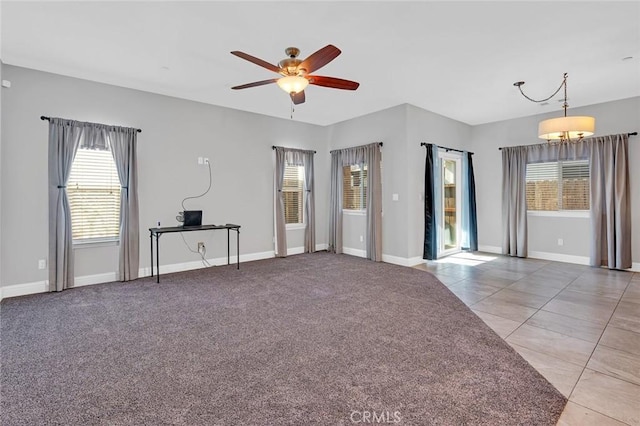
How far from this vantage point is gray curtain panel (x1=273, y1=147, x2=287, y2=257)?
6375 mm

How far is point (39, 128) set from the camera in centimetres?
408

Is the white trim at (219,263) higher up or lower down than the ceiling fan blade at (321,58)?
lower down

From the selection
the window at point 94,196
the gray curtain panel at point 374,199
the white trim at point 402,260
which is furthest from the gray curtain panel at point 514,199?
the window at point 94,196

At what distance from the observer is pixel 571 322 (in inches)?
122

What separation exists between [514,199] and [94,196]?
736cm

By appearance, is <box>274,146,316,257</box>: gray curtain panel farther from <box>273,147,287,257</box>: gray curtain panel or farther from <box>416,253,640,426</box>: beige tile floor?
<box>416,253,640,426</box>: beige tile floor

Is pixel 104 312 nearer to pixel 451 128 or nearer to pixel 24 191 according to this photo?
pixel 24 191

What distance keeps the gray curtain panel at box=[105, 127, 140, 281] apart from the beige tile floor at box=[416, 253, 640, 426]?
15.0 ft

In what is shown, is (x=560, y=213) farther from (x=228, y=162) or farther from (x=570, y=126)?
(x=228, y=162)

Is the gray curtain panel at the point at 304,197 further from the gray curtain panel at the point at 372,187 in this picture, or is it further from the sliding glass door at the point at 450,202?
the sliding glass door at the point at 450,202

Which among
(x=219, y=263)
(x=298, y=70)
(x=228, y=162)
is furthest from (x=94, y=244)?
(x=298, y=70)

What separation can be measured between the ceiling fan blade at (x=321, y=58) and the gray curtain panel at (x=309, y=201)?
3.79 m

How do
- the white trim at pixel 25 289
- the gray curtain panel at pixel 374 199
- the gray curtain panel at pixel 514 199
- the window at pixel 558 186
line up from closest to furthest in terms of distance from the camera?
the white trim at pixel 25 289 → the window at pixel 558 186 → the gray curtain panel at pixel 374 199 → the gray curtain panel at pixel 514 199

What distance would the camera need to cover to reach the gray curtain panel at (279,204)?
Result: 6375 mm
